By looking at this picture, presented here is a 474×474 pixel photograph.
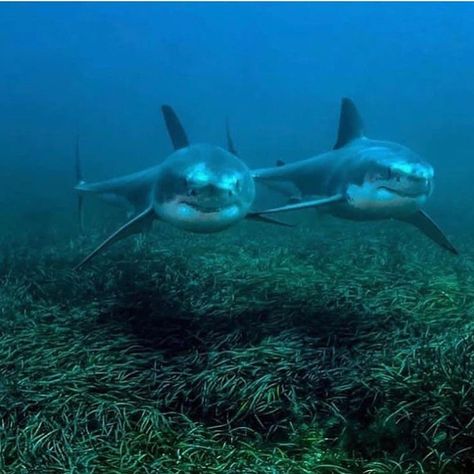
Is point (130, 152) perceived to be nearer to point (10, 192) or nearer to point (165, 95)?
point (10, 192)

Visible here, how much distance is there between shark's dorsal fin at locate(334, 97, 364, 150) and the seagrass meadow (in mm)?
1896

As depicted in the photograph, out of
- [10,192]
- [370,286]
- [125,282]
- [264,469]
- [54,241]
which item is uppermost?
[264,469]

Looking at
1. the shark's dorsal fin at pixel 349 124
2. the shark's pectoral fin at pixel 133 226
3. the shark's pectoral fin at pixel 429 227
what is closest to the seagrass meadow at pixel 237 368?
the shark's pectoral fin at pixel 429 227

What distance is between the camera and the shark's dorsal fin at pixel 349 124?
28.7 feet

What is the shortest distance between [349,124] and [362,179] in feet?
6.12

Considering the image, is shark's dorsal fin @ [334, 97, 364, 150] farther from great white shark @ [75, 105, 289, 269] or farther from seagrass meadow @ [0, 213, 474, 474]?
great white shark @ [75, 105, 289, 269]

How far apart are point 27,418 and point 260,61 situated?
146 meters

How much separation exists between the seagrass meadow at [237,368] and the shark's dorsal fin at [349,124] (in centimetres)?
190

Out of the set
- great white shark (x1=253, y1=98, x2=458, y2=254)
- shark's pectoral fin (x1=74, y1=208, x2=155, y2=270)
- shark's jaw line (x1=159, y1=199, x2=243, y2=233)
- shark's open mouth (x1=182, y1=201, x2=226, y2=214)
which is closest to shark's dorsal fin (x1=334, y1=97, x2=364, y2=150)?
great white shark (x1=253, y1=98, x2=458, y2=254)

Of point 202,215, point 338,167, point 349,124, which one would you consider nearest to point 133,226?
point 202,215

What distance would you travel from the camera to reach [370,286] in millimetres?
7578

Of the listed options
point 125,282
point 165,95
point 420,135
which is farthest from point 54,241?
point 165,95

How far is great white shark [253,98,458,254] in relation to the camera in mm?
6625

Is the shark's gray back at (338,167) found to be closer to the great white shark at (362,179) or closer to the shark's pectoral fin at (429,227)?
the great white shark at (362,179)
